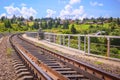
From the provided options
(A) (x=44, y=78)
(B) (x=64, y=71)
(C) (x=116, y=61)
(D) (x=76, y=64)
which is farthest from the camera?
(C) (x=116, y=61)

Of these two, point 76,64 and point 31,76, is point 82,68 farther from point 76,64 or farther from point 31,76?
point 31,76

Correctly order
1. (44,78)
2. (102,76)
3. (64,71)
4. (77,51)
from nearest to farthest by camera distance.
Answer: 1. (44,78)
2. (102,76)
3. (64,71)
4. (77,51)

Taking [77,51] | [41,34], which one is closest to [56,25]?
[41,34]

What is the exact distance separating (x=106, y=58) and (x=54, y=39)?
44.2 feet

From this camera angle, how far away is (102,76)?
832 cm

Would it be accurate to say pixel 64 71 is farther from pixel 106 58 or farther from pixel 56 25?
pixel 56 25

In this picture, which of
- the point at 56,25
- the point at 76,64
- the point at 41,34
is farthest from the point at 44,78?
the point at 56,25

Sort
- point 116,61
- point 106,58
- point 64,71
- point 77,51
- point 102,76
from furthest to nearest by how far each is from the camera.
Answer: point 77,51 → point 106,58 → point 116,61 → point 64,71 → point 102,76

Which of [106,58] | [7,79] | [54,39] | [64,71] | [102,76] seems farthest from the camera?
[54,39]

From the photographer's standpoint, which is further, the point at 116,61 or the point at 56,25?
the point at 56,25

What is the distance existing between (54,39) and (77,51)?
29.0 ft

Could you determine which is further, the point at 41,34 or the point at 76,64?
the point at 41,34

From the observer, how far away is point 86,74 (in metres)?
8.96

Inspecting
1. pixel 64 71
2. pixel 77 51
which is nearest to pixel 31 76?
pixel 64 71
